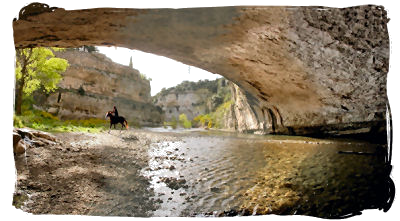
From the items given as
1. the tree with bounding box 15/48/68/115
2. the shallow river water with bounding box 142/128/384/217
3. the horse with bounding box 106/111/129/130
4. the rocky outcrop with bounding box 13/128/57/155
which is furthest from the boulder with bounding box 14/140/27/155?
the shallow river water with bounding box 142/128/384/217

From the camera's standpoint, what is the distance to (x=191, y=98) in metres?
1.83

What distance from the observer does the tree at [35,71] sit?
1.70 metres

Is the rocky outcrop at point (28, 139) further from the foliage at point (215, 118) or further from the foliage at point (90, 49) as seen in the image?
the foliage at point (215, 118)

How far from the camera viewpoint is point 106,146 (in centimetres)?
167

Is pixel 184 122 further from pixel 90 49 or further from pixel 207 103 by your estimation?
pixel 90 49

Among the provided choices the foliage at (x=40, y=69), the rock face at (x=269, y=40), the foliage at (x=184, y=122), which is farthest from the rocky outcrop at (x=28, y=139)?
the foliage at (x=184, y=122)

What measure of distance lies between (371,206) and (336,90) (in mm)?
1034

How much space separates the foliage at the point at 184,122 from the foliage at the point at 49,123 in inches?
25.4

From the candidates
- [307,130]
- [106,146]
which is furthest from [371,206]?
[106,146]

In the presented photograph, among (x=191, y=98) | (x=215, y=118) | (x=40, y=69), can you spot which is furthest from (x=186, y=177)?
(x=40, y=69)

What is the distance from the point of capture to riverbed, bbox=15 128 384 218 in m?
1.53

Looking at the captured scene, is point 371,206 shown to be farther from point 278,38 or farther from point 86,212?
point 86,212

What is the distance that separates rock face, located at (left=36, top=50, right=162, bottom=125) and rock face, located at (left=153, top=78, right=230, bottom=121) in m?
0.11

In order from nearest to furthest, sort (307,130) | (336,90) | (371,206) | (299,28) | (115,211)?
1. (115,211)
2. (371,206)
3. (299,28)
4. (336,90)
5. (307,130)
